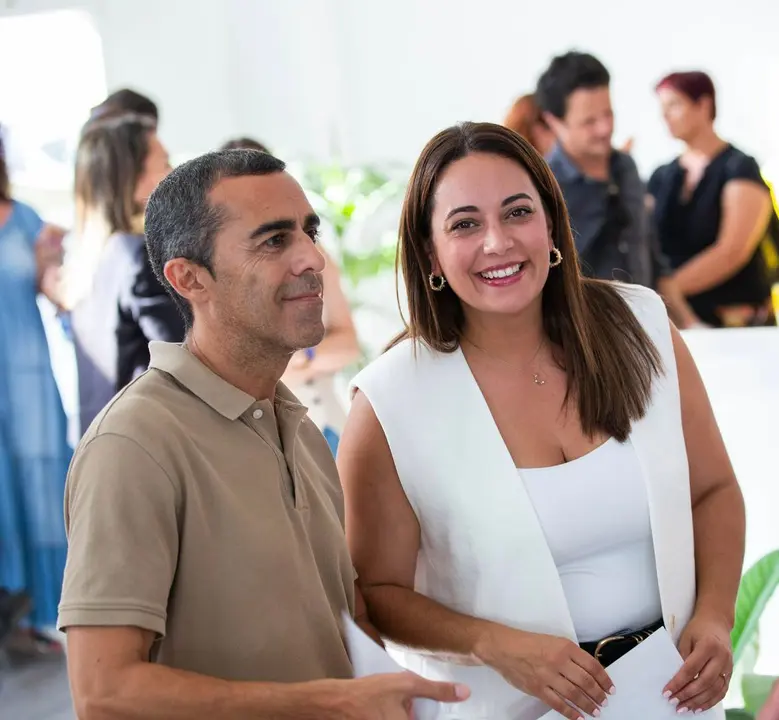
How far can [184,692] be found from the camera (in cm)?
110

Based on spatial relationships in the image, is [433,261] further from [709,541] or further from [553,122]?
[553,122]

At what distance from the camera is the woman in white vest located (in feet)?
5.29

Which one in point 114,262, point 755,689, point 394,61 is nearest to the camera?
point 755,689

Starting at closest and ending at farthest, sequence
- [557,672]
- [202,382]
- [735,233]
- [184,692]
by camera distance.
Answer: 1. [184,692]
2. [202,382]
3. [557,672]
4. [735,233]

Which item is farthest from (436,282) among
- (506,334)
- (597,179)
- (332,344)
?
(597,179)

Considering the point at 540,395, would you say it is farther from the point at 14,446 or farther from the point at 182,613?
the point at 14,446

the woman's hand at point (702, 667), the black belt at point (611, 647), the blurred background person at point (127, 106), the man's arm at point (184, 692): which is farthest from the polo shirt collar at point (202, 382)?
the blurred background person at point (127, 106)

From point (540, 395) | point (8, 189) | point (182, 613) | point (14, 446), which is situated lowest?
point (14, 446)

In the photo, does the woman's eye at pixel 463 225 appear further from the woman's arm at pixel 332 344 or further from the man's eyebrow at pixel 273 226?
the woman's arm at pixel 332 344

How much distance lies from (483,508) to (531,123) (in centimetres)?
253

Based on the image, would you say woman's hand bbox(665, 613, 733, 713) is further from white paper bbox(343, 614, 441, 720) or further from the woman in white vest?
white paper bbox(343, 614, 441, 720)

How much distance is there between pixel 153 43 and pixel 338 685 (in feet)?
13.0

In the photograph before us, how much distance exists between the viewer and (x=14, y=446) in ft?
12.6

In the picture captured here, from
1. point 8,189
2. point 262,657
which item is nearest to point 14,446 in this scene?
point 8,189
